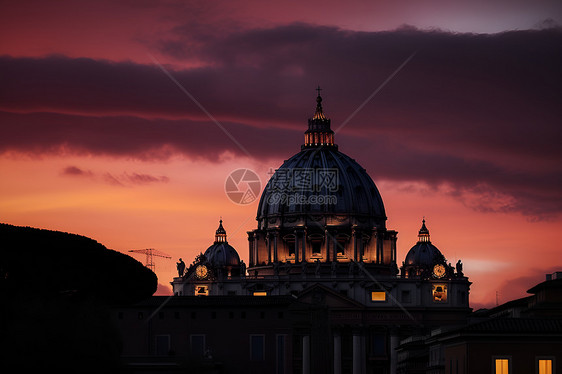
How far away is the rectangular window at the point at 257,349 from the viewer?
136 m

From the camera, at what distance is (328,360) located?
15388cm

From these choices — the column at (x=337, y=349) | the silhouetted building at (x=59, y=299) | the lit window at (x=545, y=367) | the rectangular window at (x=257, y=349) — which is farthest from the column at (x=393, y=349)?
the lit window at (x=545, y=367)

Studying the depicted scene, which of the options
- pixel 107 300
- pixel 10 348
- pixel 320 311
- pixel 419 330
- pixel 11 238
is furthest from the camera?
pixel 419 330

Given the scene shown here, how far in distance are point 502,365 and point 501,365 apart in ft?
0.18

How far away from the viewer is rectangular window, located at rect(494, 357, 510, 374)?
10019 centimetres

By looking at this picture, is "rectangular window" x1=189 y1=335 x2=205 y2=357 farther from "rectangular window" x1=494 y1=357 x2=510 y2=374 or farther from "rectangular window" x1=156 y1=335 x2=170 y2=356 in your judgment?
"rectangular window" x1=494 y1=357 x2=510 y2=374

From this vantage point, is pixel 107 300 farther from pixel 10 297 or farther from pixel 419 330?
pixel 419 330

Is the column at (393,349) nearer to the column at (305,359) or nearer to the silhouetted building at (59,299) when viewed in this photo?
the column at (305,359)

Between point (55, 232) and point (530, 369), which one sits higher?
point (55, 232)

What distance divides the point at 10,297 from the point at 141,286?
14886 millimetres

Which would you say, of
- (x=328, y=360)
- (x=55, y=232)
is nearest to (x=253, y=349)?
(x=328, y=360)

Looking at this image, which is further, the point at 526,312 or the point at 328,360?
the point at 328,360

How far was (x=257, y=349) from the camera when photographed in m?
137

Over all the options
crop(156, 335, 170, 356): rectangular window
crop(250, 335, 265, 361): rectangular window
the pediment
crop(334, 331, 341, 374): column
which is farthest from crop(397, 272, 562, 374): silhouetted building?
crop(334, 331, 341, 374): column
